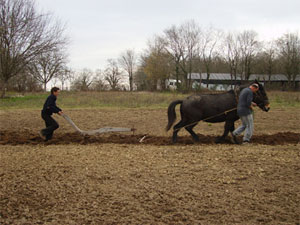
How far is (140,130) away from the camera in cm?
1223

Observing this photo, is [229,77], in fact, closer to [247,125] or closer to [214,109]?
[214,109]

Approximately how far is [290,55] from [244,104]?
61.0 m

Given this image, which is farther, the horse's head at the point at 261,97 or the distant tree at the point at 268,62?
the distant tree at the point at 268,62

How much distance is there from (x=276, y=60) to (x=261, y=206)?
6650 centimetres

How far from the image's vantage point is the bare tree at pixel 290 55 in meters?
59.7

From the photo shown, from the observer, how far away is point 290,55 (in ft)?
201

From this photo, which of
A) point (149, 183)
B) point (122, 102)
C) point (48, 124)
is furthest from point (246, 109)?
point (122, 102)

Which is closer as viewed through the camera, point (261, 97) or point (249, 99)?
point (249, 99)

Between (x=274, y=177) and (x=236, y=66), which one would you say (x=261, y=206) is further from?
(x=236, y=66)

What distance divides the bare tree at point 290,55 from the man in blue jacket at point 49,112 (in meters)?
59.1

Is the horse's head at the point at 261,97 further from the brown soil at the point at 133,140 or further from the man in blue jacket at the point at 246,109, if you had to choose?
the brown soil at the point at 133,140

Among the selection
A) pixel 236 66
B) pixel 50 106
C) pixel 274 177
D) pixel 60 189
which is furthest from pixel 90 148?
pixel 236 66

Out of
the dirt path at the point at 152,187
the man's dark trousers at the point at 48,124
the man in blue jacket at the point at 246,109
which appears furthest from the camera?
the man's dark trousers at the point at 48,124

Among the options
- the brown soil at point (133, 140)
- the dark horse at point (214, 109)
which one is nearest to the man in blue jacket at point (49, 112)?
the brown soil at point (133, 140)
